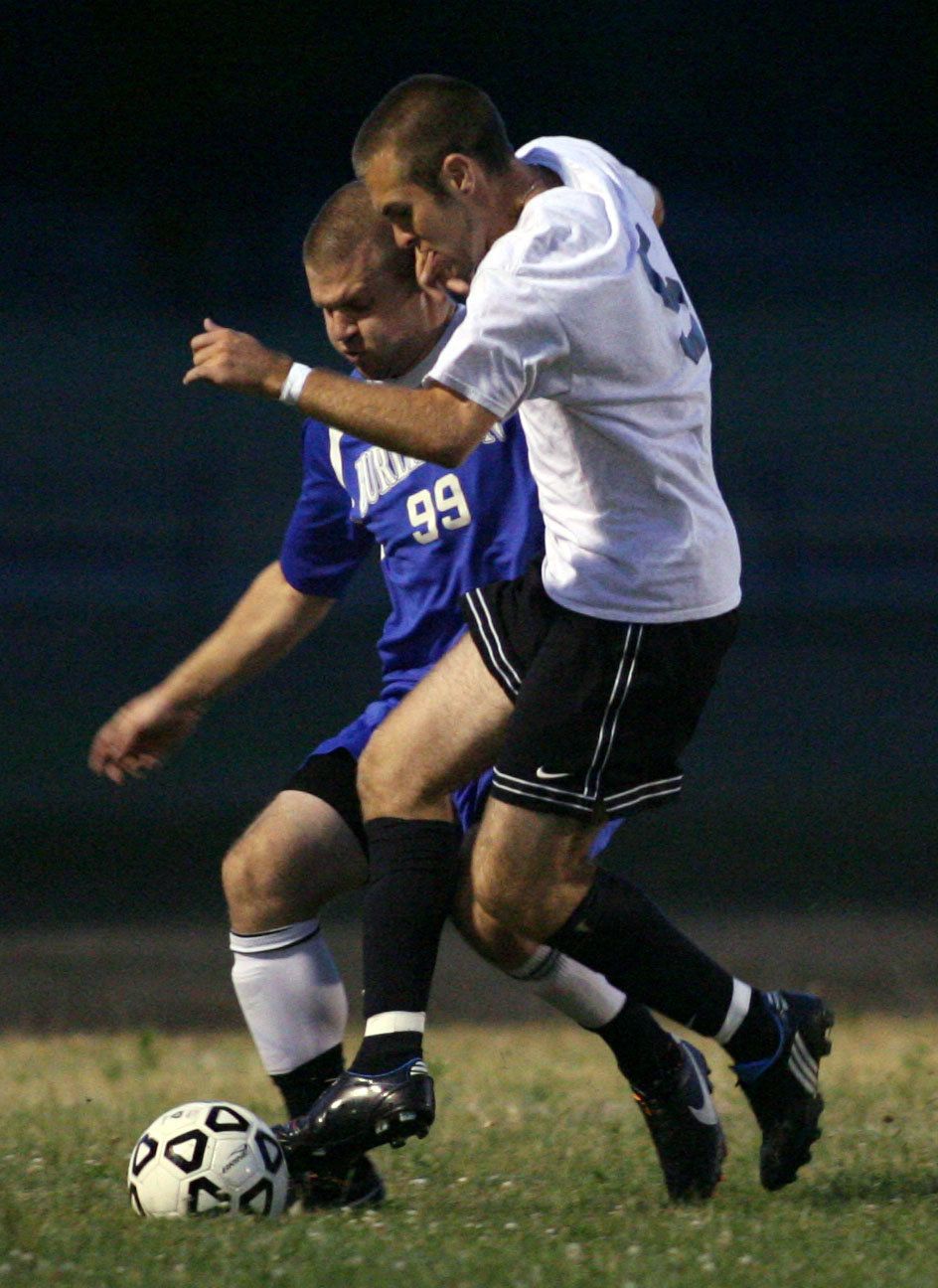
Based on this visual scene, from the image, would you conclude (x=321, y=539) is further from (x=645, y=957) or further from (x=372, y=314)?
(x=645, y=957)

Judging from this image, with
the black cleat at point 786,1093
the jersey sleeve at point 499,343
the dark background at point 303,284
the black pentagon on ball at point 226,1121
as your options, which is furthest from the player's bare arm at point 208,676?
the dark background at point 303,284

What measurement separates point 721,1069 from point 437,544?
9.94 ft

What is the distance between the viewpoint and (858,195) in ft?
83.0

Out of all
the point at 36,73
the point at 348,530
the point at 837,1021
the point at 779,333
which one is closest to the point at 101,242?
the point at 36,73

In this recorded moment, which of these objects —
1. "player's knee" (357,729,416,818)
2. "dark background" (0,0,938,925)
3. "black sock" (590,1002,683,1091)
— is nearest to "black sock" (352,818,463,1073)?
"player's knee" (357,729,416,818)

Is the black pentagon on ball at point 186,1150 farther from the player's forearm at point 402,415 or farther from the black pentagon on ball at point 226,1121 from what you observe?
the player's forearm at point 402,415

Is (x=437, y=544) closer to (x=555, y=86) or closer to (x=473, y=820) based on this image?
(x=473, y=820)

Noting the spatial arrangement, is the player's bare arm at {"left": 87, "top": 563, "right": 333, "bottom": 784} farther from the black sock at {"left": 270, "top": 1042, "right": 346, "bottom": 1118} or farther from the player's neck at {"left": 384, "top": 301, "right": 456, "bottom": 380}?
the black sock at {"left": 270, "top": 1042, "right": 346, "bottom": 1118}

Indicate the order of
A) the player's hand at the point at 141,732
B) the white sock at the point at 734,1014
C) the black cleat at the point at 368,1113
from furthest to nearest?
1. the player's hand at the point at 141,732
2. the white sock at the point at 734,1014
3. the black cleat at the point at 368,1113

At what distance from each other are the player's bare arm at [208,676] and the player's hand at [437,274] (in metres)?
0.94

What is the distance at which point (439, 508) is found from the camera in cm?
456

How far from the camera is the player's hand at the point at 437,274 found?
4008 millimetres

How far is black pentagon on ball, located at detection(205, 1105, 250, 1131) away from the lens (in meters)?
4.09

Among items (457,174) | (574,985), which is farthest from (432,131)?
(574,985)
